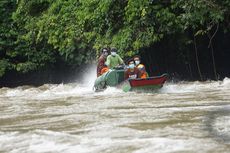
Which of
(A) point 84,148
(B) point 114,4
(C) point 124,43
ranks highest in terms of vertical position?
(B) point 114,4

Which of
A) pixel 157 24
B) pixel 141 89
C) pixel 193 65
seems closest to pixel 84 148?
pixel 141 89

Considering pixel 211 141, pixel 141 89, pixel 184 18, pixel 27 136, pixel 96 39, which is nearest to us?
pixel 211 141

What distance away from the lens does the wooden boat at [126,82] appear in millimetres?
11758

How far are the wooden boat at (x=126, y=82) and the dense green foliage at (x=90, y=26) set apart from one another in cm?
221

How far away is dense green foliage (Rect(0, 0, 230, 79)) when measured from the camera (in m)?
14.8

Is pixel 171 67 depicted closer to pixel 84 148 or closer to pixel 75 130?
pixel 75 130

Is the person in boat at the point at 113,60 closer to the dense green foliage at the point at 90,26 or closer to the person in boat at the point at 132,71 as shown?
the person in boat at the point at 132,71

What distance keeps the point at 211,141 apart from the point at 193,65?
40.9 feet

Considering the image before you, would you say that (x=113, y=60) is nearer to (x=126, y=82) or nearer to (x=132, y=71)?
(x=132, y=71)

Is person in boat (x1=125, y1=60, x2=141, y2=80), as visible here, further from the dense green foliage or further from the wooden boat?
the dense green foliage

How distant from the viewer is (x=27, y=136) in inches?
237

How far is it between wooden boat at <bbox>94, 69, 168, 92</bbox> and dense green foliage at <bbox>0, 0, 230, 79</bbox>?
2.21 meters

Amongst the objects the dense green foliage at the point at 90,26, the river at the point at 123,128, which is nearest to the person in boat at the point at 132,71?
the dense green foliage at the point at 90,26

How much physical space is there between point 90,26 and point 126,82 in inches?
197
